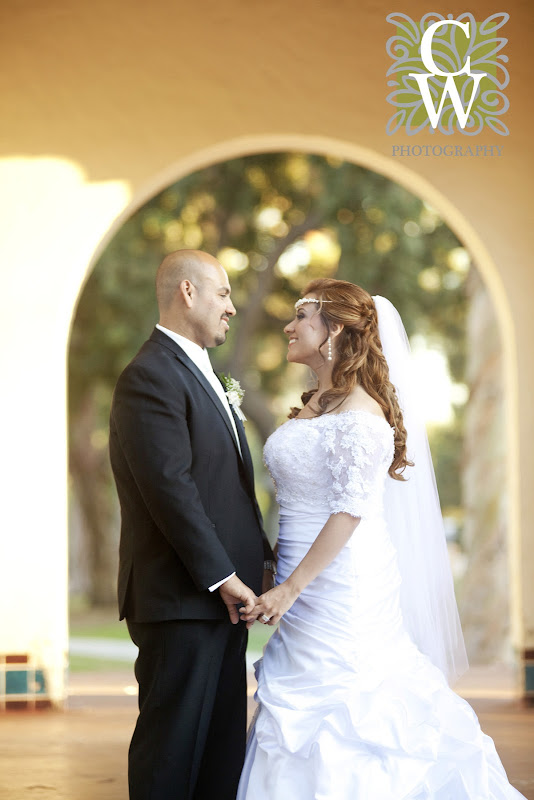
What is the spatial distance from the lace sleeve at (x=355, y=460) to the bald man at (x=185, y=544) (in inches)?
12.2

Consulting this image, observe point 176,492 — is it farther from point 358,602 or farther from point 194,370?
point 358,602

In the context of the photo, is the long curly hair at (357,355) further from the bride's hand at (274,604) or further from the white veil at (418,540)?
the bride's hand at (274,604)

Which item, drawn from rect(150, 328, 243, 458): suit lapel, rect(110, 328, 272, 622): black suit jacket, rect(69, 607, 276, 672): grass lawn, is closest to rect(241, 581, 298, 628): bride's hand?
rect(110, 328, 272, 622): black suit jacket

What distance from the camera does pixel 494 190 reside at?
17.3 feet

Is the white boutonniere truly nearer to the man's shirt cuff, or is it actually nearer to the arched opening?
the man's shirt cuff

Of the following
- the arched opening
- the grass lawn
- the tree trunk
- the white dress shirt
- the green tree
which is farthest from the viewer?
the tree trunk

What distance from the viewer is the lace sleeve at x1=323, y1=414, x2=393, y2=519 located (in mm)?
3059

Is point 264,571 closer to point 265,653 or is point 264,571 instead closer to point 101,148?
point 265,653

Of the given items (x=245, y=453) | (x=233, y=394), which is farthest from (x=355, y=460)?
(x=233, y=394)

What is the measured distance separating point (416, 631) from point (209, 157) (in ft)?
10.2

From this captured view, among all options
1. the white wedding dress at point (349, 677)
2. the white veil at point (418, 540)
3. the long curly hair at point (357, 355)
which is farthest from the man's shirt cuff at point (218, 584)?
the white veil at point (418, 540)

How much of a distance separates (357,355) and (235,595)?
0.97 m

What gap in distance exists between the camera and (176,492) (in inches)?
112

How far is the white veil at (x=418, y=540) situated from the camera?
346cm
